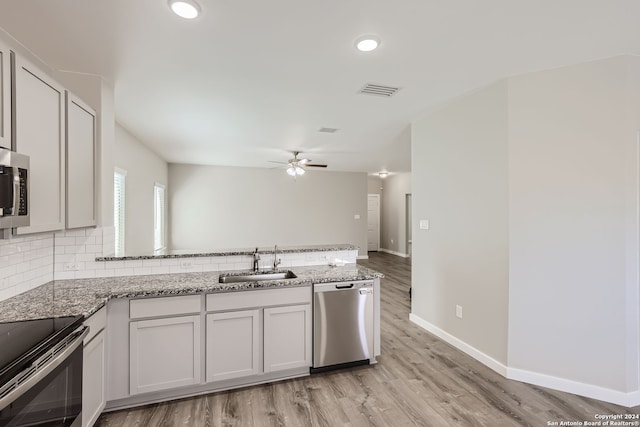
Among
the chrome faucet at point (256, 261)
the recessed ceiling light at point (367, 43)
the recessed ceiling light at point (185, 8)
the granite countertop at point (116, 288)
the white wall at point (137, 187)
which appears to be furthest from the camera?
the white wall at point (137, 187)

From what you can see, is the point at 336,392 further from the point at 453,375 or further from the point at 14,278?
the point at 14,278

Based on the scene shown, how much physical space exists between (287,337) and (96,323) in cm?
143

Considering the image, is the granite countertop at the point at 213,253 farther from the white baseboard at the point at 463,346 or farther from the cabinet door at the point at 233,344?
the white baseboard at the point at 463,346

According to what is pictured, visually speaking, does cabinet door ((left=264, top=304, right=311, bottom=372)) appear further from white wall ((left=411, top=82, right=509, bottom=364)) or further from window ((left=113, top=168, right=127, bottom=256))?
window ((left=113, top=168, right=127, bottom=256))

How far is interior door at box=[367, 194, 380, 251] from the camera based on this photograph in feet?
36.9

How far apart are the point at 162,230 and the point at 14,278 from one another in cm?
527

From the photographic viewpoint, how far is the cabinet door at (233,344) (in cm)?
Result: 253

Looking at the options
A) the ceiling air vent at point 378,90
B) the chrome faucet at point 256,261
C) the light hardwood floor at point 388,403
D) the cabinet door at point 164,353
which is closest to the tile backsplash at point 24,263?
the cabinet door at point 164,353

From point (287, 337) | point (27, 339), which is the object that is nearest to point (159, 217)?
point (287, 337)

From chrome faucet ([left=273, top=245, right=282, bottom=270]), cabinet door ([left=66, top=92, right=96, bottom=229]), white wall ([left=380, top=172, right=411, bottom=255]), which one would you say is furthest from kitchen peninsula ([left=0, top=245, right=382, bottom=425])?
white wall ([left=380, top=172, right=411, bottom=255])

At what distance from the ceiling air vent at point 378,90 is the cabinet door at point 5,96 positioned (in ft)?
8.23

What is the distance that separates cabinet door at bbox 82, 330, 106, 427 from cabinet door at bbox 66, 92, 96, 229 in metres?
0.89

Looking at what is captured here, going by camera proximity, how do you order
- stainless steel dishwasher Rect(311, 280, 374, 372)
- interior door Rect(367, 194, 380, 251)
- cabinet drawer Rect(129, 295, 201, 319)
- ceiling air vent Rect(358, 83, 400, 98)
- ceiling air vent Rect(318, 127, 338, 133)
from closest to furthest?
cabinet drawer Rect(129, 295, 201, 319), stainless steel dishwasher Rect(311, 280, 374, 372), ceiling air vent Rect(358, 83, 400, 98), ceiling air vent Rect(318, 127, 338, 133), interior door Rect(367, 194, 380, 251)

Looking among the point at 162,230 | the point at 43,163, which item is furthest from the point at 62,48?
the point at 162,230
